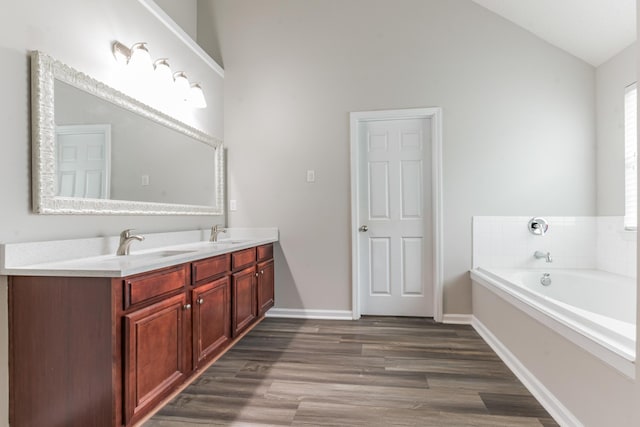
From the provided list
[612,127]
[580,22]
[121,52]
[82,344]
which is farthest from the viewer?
[612,127]

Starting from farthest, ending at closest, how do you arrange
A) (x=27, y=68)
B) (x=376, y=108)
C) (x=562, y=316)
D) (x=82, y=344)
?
(x=376, y=108), (x=562, y=316), (x=27, y=68), (x=82, y=344)

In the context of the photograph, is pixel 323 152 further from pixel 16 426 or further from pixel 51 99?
pixel 16 426

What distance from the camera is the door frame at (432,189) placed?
317 centimetres

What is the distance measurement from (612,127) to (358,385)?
2861 mm

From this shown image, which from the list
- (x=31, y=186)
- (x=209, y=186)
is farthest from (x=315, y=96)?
(x=31, y=186)

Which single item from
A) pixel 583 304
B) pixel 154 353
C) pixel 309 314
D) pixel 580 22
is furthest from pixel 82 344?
pixel 580 22

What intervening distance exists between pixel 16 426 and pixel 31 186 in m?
1.07

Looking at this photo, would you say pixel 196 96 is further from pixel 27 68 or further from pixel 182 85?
pixel 27 68

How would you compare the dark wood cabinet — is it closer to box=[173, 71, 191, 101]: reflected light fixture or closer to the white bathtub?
box=[173, 71, 191, 101]: reflected light fixture

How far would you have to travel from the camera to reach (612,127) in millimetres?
2795

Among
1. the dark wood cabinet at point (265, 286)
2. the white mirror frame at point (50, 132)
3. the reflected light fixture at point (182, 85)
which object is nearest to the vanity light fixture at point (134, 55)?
the white mirror frame at point (50, 132)

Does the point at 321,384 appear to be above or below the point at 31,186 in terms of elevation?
below

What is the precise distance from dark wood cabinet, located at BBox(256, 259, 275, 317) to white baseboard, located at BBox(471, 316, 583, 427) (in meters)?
1.87

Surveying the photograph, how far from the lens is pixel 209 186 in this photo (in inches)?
127
